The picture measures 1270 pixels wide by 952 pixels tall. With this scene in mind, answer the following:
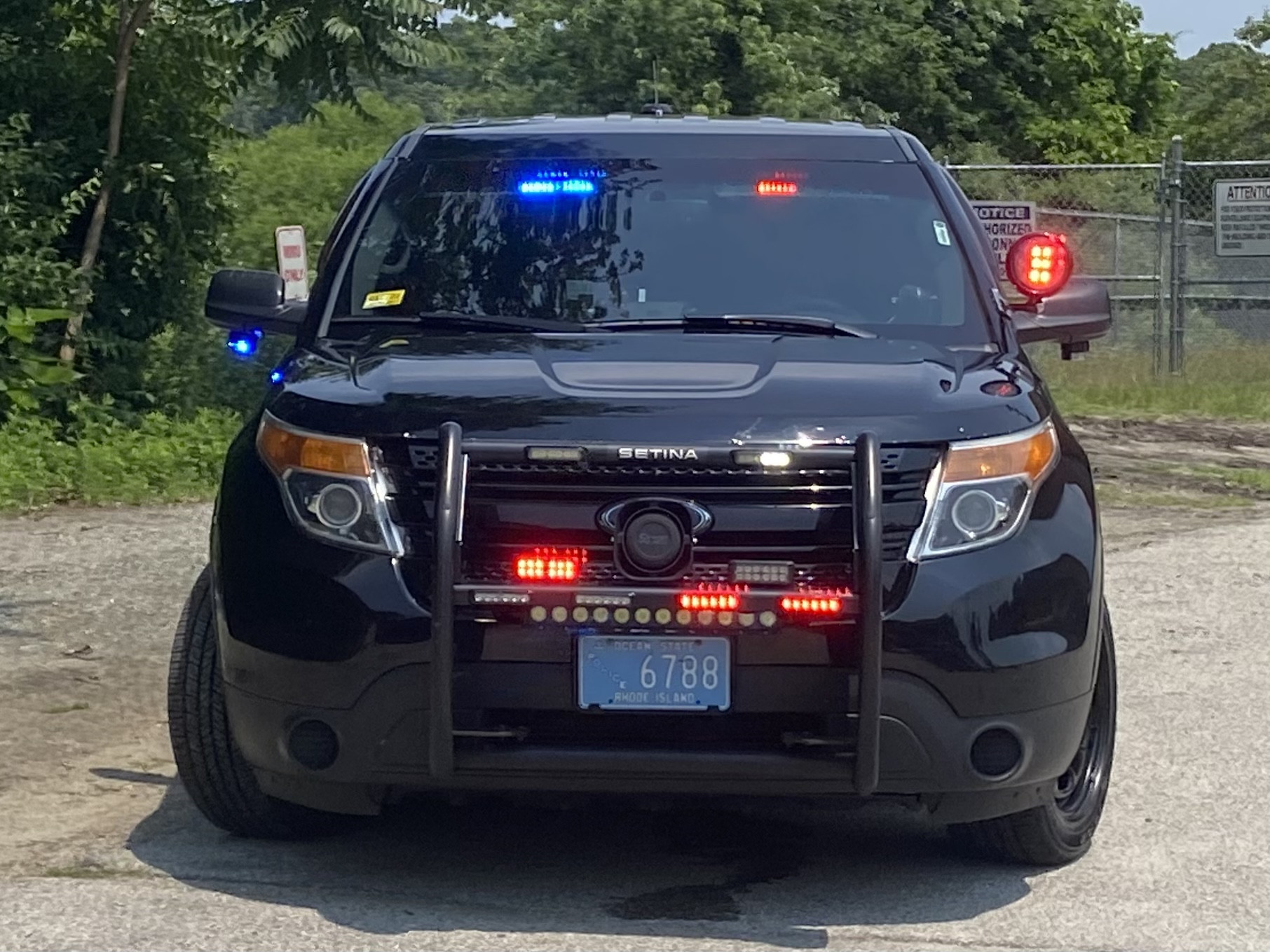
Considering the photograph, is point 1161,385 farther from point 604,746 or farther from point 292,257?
point 604,746

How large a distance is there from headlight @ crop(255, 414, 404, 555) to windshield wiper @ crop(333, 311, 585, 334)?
0.84m

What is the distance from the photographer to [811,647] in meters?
4.35

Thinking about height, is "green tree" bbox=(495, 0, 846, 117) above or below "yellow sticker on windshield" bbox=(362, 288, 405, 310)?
above

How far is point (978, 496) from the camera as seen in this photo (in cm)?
448

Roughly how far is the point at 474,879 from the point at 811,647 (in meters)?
1.12

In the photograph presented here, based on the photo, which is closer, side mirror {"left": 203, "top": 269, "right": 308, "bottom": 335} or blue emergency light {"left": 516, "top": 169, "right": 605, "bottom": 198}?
blue emergency light {"left": 516, "top": 169, "right": 605, "bottom": 198}

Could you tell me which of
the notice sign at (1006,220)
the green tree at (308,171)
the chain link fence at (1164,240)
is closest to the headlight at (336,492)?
the chain link fence at (1164,240)

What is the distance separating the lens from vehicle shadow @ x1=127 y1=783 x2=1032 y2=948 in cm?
467

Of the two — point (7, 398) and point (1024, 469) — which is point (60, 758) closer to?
point (1024, 469)

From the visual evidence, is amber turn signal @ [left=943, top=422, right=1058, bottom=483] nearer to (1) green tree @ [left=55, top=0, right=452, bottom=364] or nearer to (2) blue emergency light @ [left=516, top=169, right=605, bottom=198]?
(2) blue emergency light @ [left=516, top=169, right=605, bottom=198]

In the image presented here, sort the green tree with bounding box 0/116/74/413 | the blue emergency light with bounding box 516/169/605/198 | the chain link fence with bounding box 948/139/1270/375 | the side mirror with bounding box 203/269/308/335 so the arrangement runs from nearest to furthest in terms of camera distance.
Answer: the blue emergency light with bounding box 516/169/605/198 → the side mirror with bounding box 203/269/308/335 → the green tree with bounding box 0/116/74/413 → the chain link fence with bounding box 948/139/1270/375

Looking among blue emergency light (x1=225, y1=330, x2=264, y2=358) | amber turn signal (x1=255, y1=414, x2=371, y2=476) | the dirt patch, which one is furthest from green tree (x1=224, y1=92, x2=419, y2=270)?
amber turn signal (x1=255, y1=414, x2=371, y2=476)

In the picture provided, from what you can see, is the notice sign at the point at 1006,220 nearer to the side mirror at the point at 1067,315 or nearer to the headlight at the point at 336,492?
the side mirror at the point at 1067,315

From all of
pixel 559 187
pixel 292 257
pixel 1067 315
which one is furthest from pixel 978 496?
pixel 292 257
